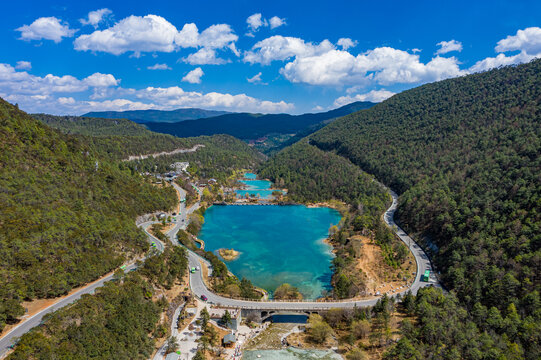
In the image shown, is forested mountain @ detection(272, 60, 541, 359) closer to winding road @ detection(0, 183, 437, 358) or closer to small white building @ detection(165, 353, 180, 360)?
winding road @ detection(0, 183, 437, 358)

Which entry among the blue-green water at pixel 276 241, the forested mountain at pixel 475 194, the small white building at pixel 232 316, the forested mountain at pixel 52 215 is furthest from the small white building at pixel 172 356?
the forested mountain at pixel 475 194

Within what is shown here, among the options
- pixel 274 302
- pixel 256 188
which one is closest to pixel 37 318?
pixel 274 302

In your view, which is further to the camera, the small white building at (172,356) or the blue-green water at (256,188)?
the blue-green water at (256,188)

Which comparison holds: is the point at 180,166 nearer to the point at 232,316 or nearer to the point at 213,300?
the point at 213,300

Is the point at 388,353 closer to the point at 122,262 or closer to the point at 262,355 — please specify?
the point at 262,355

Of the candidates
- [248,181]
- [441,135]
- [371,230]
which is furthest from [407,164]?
[248,181]

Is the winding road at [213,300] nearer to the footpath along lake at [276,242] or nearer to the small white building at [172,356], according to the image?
the footpath along lake at [276,242]

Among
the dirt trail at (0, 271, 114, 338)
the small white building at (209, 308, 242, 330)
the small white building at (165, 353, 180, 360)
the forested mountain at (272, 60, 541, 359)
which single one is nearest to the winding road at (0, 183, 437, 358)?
the dirt trail at (0, 271, 114, 338)
